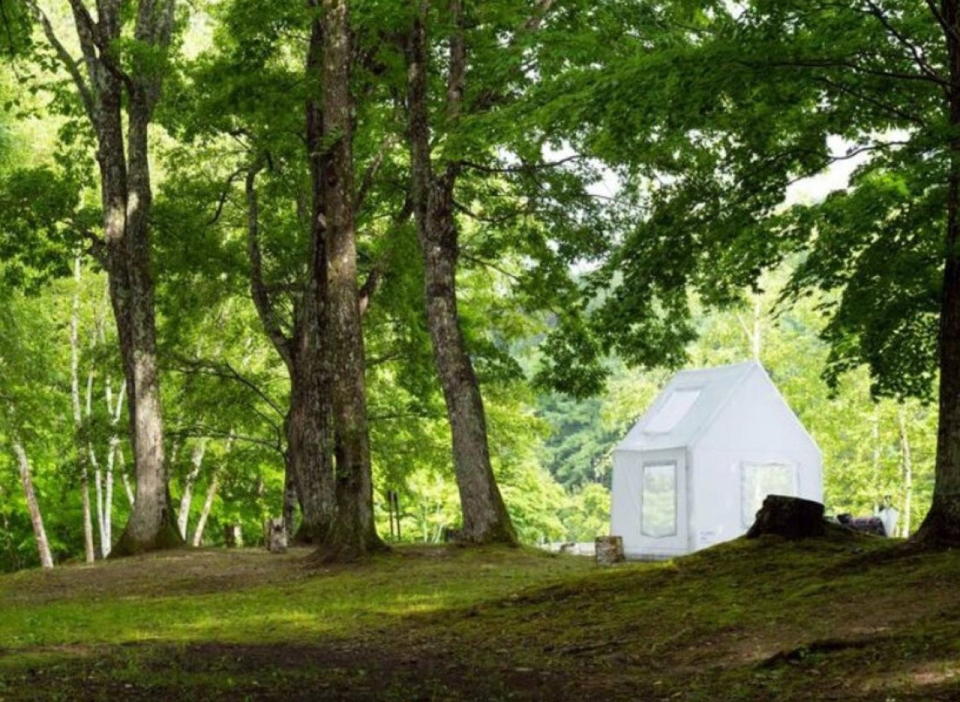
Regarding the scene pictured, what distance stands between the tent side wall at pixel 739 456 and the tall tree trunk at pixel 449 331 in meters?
5.06

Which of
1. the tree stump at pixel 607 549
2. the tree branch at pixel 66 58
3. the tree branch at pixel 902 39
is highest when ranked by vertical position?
the tree branch at pixel 66 58

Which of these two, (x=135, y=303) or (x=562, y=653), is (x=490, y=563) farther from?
(x=135, y=303)

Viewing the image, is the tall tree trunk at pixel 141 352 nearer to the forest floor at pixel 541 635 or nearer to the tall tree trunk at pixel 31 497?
the forest floor at pixel 541 635

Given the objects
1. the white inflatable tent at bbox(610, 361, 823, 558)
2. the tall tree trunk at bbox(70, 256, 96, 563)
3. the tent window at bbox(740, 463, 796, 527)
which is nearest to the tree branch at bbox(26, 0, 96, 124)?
the tall tree trunk at bbox(70, 256, 96, 563)

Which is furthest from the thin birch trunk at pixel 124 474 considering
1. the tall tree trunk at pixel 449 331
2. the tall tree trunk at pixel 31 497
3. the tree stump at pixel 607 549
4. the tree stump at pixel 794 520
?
the tree stump at pixel 794 520

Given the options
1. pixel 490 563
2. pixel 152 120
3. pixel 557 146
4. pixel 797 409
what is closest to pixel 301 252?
pixel 152 120

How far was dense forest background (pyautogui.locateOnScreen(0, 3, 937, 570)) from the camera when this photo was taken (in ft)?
76.7

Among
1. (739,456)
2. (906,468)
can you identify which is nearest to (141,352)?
(739,456)

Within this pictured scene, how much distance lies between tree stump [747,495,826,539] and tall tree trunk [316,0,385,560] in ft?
22.1

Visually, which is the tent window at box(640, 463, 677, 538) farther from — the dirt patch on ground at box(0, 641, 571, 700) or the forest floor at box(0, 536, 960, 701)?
the dirt patch on ground at box(0, 641, 571, 700)

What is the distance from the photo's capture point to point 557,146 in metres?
22.3

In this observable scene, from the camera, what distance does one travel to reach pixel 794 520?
11.6 metres

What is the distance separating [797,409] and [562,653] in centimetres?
3956

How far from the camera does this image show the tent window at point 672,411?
23109mm
